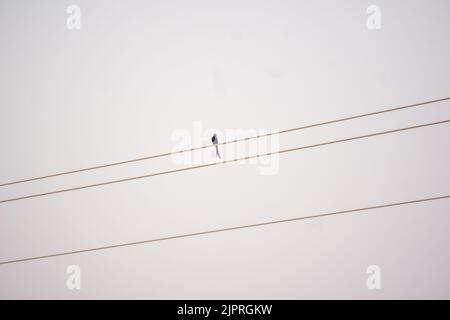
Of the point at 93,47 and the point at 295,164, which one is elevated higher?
the point at 93,47

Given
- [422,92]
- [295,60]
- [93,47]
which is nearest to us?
[422,92]

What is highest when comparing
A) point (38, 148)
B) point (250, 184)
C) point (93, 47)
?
point (93, 47)

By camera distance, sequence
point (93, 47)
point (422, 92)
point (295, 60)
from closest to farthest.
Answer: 1. point (422, 92)
2. point (295, 60)
3. point (93, 47)

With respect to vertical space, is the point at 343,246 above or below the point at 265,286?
above

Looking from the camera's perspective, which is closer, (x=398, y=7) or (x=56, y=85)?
(x=398, y=7)

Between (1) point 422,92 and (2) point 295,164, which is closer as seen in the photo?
(1) point 422,92

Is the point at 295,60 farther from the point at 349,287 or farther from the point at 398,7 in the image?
the point at 349,287

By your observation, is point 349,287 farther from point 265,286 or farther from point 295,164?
point 295,164
